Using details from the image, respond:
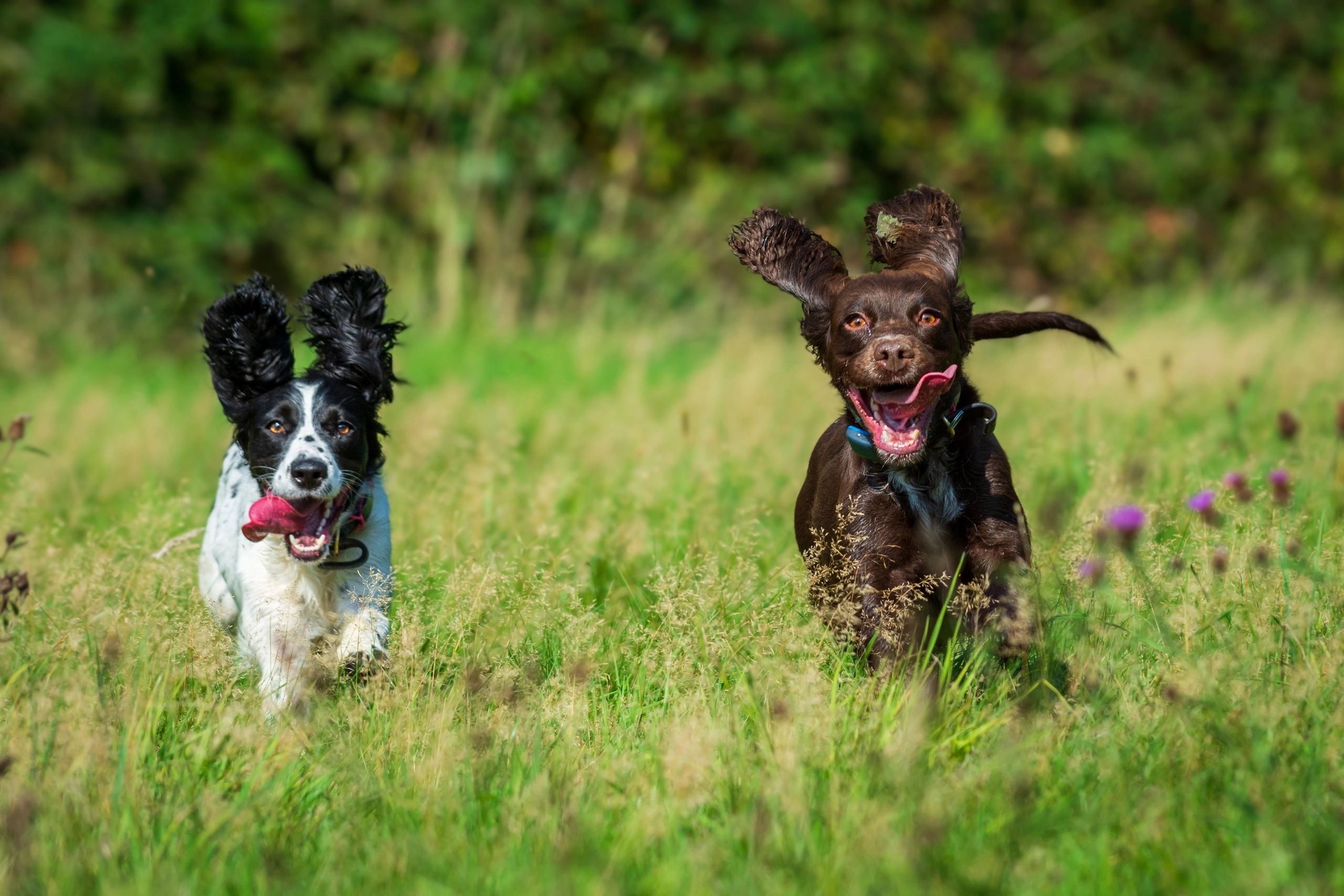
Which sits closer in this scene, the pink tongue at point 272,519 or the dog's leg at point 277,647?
the dog's leg at point 277,647

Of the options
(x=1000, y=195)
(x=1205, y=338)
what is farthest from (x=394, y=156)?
(x=1205, y=338)

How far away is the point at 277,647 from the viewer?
3.73 meters

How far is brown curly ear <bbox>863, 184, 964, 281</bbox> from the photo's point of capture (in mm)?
4043

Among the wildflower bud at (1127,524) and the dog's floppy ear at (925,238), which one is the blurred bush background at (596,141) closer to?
the dog's floppy ear at (925,238)

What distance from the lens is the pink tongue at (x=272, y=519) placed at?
12.2ft

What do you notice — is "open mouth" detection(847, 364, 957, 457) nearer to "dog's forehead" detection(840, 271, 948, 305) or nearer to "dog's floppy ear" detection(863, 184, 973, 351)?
"dog's forehead" detection(840, 271, 948, 305)

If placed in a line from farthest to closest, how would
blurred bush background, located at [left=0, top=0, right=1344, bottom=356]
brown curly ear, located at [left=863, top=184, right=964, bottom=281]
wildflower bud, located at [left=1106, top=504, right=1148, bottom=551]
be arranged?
blurred bush background, located at [left=0, top=0, right=1344, bottom=356] < brown curly ear, located at [left=863, top=184, right=964, bottom=281] < wildflower bud, located at [left=1106, top=504, right=1148, bottom=551]

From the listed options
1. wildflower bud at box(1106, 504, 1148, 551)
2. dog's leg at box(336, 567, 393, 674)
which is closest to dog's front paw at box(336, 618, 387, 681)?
dog's leg at box(336, 567, 393, 674)

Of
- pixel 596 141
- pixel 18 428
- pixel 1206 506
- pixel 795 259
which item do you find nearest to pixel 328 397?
pixel 18 428

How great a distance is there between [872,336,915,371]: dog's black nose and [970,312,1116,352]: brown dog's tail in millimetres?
682

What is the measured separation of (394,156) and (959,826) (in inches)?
345

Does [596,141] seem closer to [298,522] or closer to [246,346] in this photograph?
[246,346]

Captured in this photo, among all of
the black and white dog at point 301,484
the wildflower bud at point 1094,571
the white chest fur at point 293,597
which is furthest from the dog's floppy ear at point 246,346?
the wildflower bud at point 1094,571

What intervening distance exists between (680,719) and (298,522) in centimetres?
123
